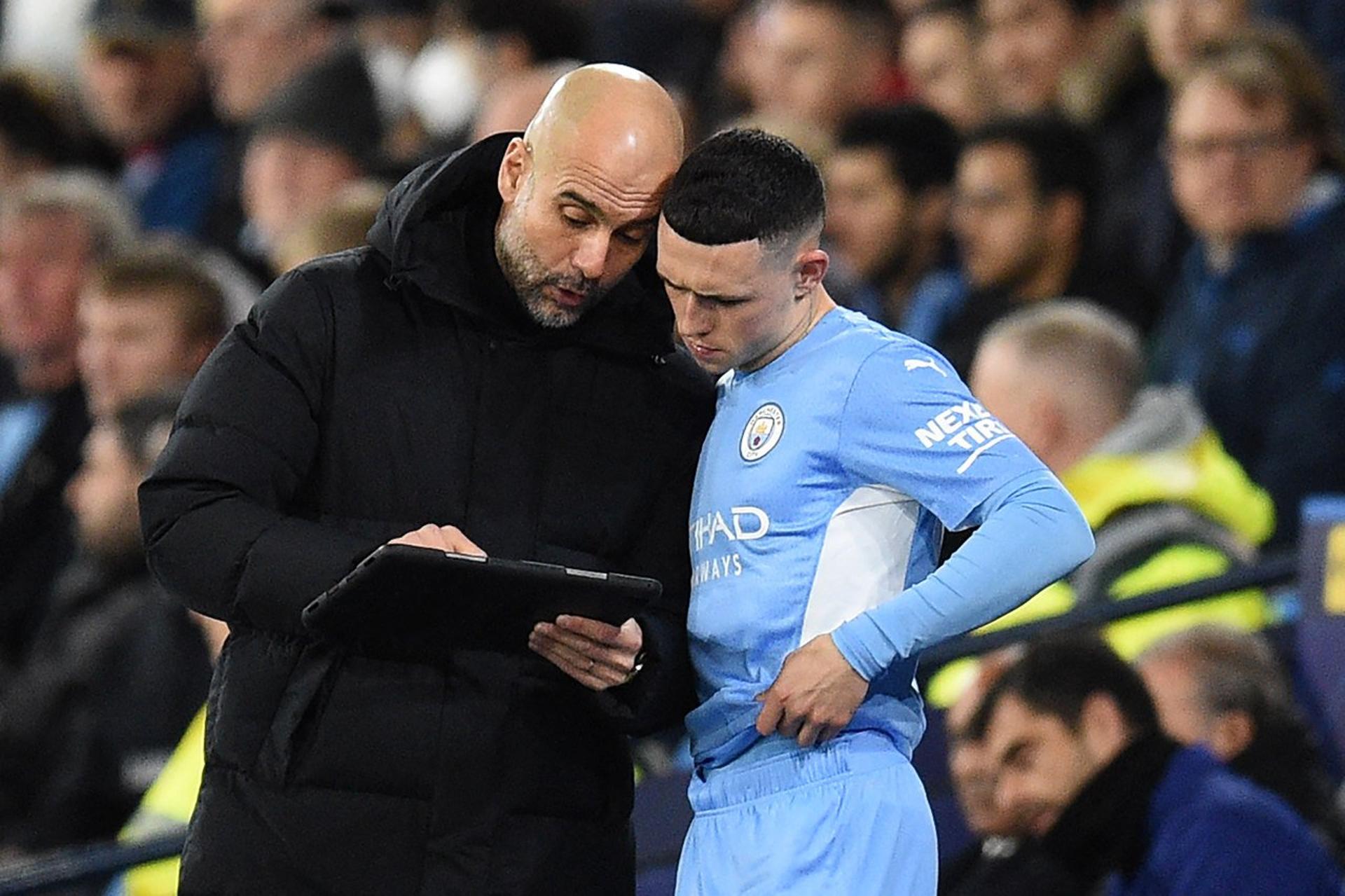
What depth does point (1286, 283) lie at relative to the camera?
5855 mm

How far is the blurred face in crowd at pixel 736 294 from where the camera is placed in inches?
115

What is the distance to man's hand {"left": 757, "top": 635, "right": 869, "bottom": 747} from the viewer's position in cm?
283

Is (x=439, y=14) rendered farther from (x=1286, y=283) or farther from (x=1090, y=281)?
(x=1286, y=283)

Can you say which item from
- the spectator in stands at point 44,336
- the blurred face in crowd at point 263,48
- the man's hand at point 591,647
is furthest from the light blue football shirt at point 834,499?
the blurred face in crowd at point 263,48

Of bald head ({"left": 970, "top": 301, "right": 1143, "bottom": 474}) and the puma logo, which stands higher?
the puma logo

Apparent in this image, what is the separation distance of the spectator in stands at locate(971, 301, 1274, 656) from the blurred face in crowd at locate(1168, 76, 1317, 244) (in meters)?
0.57

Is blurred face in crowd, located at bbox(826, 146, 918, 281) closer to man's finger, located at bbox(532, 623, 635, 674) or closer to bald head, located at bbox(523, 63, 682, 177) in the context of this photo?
bald head, located at bbox(523, 63, 682, 177)

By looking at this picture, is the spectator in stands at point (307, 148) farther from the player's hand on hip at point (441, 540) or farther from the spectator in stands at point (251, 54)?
the player's hand on hip at point (441, 540)

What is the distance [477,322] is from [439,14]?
6.19m

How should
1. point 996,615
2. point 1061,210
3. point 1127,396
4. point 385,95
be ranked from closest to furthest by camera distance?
point 996,615, point 1127,396, point 1061,210, point 385,95

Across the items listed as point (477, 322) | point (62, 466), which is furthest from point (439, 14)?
point (477, 322)

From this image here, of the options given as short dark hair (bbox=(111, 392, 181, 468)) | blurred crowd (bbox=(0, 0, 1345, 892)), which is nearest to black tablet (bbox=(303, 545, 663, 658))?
blurred crowd (bbox=(0, 0, 1345, 892))

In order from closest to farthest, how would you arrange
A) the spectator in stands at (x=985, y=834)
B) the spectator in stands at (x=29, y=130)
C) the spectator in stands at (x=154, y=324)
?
the spectator in stands at (x=985, y=834) < the spectator in stands at (x=154, y=324) < the spectator in stands at (x=29, y=130)

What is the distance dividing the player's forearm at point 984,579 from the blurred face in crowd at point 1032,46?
453 centimetres
